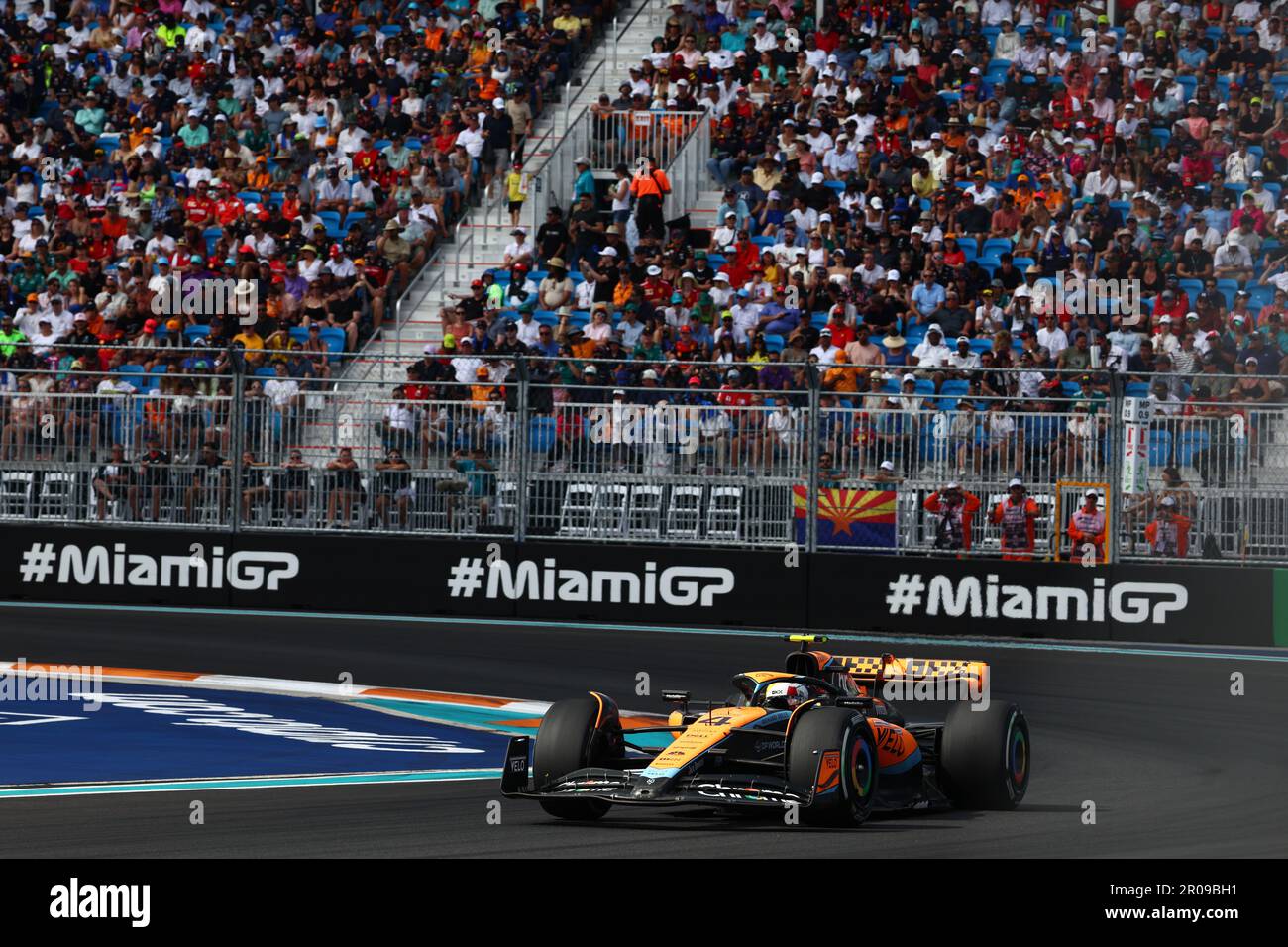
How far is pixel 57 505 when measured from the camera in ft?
73.9

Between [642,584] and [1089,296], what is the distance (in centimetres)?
642

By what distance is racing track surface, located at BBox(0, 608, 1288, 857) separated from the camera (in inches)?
384

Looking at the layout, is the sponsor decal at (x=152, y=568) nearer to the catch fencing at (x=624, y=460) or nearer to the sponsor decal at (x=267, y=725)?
the catch fencing at (x=624, y=460)

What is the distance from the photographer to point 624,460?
69.6 ft

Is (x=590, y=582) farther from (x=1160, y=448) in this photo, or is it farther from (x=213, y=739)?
(x=213, y=739)

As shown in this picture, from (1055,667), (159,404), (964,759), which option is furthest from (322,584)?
(964,759)

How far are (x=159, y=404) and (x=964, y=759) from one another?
13084 millimetres

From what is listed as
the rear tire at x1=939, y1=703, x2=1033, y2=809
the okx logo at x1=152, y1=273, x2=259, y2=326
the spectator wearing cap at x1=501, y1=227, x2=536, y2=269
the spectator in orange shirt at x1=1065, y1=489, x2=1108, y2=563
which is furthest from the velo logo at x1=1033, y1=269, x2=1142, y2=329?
the rear tire at x1=939, y1=703, x2=1033, y2=809

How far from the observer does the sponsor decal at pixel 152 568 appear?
22.8 m

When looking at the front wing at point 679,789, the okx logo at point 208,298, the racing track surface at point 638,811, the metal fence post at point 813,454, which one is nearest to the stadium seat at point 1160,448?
the racing track surface at point 638,811

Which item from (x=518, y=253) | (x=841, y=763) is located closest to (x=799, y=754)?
(x=841, y=763)

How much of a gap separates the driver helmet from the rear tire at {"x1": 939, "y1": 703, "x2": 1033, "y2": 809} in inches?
31.4

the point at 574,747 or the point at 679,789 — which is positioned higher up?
the point at 574,747
